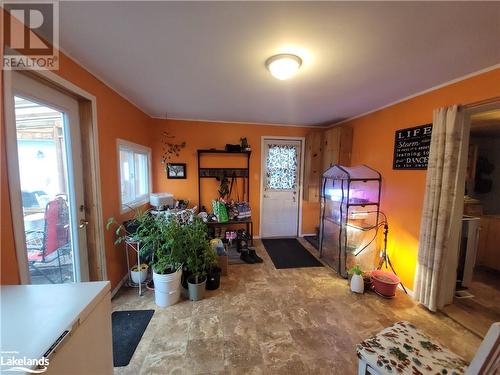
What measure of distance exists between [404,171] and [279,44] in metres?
2.18

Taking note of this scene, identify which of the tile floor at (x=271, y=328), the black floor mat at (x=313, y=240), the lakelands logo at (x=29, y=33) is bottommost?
the tile floor at (x=271, y=328)

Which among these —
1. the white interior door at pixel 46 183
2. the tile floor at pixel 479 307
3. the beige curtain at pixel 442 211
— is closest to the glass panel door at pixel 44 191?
the white interior door at pixel 46 183

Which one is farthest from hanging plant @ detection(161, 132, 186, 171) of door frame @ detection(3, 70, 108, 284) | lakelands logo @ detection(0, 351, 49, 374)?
lakelands logo @ detection(0, 351, 49, 374)

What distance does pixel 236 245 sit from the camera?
12.0 feet

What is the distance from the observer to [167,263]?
213 centimetres

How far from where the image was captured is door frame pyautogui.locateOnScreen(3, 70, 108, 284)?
1170mm

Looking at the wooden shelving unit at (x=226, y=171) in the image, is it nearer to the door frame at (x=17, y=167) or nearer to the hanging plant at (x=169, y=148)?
the hanging plant at (x=169, y=148)

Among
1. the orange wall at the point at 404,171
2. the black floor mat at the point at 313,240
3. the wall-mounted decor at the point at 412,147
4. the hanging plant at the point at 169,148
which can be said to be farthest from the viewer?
the black floor mat at the point at 313,240

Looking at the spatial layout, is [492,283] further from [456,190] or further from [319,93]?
[319,93]

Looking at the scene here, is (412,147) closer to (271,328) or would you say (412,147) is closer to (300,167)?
(300,167)

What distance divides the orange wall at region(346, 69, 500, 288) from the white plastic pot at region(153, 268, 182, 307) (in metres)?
2.72

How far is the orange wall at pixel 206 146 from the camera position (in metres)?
3.77

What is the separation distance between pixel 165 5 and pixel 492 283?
4609mm

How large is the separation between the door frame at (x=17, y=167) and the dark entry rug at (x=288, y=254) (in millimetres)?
2329
